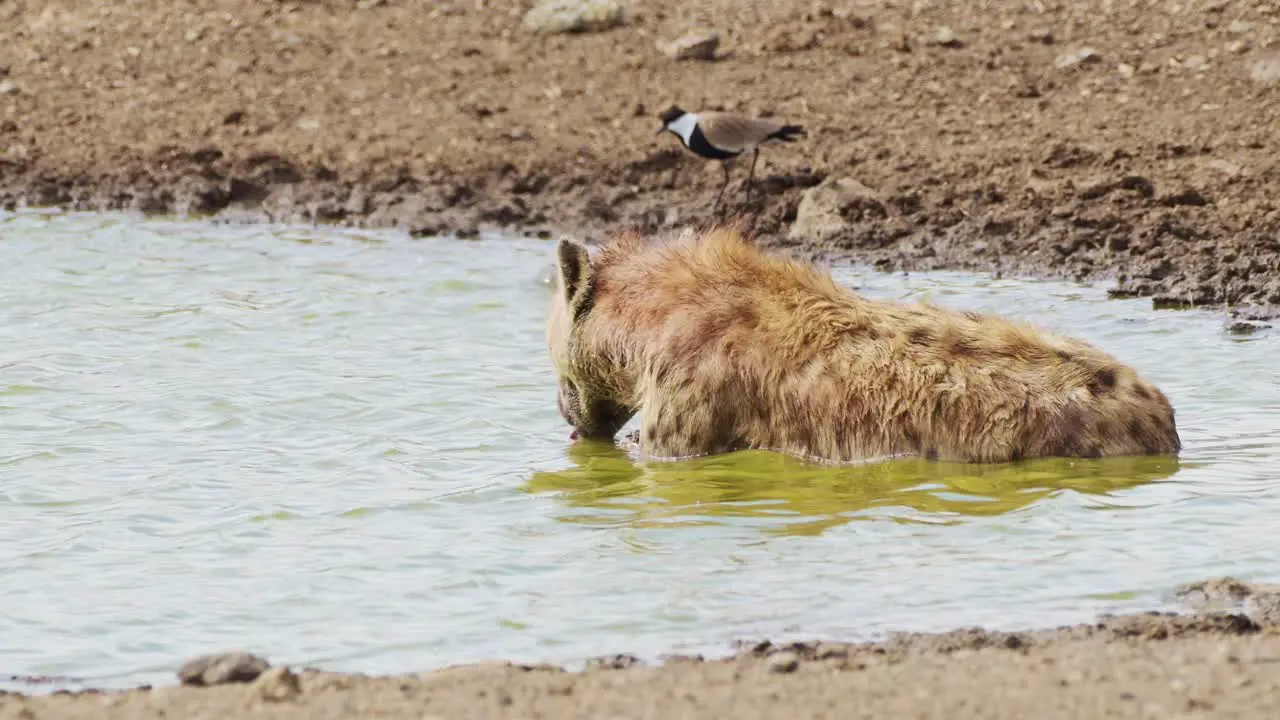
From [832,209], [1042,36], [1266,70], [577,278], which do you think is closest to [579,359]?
[577,278]

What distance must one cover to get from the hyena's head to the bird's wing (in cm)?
423

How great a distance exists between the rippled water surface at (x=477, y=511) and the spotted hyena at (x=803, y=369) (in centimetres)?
10

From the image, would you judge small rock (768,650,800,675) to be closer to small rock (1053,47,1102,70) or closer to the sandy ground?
the sandy ground

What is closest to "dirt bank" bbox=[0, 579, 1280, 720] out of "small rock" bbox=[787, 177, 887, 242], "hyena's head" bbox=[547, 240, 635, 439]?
"hyena's head" bbox=[547, 240, 635, 439]

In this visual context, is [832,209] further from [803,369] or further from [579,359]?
[803,369]

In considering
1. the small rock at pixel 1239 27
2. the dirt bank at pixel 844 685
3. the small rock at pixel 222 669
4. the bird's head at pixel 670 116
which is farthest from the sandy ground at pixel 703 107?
the small rock at pixel 222 669

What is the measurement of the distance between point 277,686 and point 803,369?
2.66m

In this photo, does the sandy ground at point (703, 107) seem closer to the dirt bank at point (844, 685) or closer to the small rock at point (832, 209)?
the small rock at point (832, 209)

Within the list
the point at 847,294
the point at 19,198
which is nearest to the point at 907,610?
the point at 847,294

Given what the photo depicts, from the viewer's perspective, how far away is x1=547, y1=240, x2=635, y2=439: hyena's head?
6820mm

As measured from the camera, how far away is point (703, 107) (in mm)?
12578

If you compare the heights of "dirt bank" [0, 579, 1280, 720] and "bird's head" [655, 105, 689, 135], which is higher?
"bird's head" [655, 105, 689, 135]

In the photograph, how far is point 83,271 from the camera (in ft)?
34.8

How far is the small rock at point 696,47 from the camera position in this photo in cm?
1337
